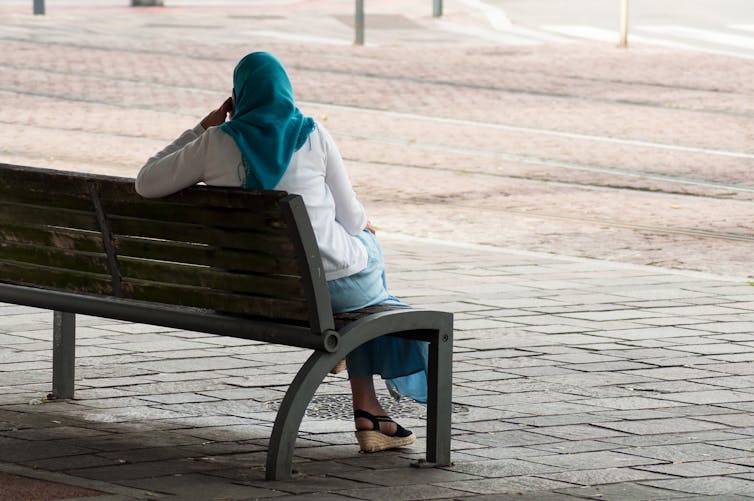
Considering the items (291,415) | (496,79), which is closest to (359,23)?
(496,79)

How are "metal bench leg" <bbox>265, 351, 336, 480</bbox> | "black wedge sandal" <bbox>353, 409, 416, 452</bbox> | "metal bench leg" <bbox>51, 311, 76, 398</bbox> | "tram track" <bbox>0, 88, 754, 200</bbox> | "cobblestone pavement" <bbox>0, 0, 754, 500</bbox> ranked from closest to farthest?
"metal bench leg" <bbox>265, 351, 336, 480</bbox> < "cobblestone pavement" <bbox>0, 0, 754, 500</bbox> < "black wedge sandal" <bbox>353, 409, 416, 452</bbox> < "metal bench leg" <bbox>51, 311, 76, 398</bbox> < "tram track" <bbox>0, 88, 754, 200</bbox>

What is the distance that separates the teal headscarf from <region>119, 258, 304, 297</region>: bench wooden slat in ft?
1.02

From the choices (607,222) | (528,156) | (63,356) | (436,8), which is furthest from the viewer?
(436,8)

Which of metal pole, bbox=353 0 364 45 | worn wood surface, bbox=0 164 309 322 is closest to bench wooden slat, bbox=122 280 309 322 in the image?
worn wood surface, bbox=0 164 309 322

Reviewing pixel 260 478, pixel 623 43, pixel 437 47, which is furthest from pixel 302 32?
pixel 260 478

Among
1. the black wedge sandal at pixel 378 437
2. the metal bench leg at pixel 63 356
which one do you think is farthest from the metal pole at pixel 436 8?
the black wedge sandal at pixel 378 437

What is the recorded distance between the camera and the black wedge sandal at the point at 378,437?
565cm

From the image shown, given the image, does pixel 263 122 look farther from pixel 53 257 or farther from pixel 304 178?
pixel 53 257

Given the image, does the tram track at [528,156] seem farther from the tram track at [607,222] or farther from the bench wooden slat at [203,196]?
the bench wooden slat at [203,196]

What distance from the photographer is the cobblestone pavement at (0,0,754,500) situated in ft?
17.8

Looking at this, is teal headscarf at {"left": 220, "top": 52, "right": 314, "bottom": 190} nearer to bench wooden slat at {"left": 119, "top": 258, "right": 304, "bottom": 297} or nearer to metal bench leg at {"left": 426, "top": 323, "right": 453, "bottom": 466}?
bench wooden slat at {"left": 119, "top": 258, "right": 304, "bottom": 297}

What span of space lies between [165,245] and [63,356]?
3.47 ft

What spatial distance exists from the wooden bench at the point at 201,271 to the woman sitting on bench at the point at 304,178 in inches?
4.4

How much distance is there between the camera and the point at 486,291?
9070 millimetres
